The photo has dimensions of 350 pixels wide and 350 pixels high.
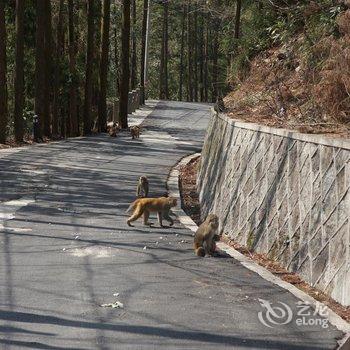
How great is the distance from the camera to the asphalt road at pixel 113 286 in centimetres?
675

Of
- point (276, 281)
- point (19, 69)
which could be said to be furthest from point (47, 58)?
point (276, 281)

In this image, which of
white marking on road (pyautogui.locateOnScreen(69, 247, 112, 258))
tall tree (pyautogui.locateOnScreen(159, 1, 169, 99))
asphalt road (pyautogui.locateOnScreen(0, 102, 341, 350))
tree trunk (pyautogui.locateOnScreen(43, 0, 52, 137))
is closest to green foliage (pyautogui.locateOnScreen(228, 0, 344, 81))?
asphalt road (pyautogui.locateOnScreen(0, 102, 341, 350))

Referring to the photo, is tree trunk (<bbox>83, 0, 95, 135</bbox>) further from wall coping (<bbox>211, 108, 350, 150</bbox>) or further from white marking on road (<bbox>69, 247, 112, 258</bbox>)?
white marking on road (<bbox>69, 247, 112, 258</bbox>)

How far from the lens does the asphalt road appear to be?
675 cm

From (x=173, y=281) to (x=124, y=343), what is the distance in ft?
7.95

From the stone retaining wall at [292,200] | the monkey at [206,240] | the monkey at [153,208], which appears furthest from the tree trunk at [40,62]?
the monkey at [206,240]

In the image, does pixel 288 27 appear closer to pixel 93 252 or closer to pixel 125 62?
pixel 93 252

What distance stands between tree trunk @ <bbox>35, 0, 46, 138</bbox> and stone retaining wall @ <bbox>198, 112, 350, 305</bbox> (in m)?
18.6

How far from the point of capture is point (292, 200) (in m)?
10.0

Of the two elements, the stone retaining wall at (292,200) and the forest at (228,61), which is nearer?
the stone retaining wall at (292,200)

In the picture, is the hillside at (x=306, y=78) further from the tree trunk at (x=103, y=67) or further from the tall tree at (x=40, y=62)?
the tree trunk at (x=103, y=67)

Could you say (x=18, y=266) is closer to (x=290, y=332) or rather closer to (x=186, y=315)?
(x=186, y=315)

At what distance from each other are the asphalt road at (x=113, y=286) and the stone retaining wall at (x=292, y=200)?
631 mm

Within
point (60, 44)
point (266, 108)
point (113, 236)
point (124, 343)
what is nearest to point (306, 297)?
point (124, 343)
